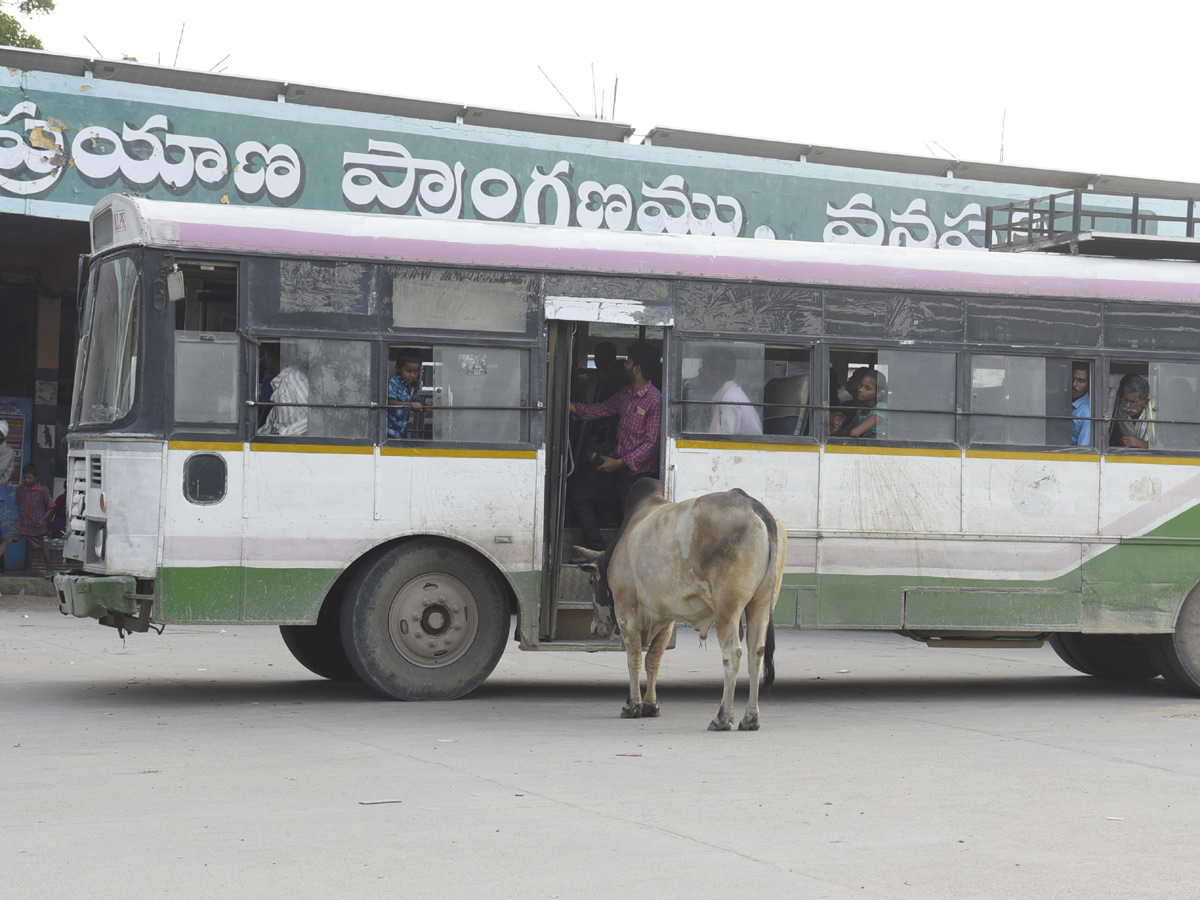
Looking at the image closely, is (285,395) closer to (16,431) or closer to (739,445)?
(739,445)

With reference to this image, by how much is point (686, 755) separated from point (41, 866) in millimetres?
3711

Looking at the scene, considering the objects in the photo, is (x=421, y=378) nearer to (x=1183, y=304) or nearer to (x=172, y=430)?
(x=172, y=430)

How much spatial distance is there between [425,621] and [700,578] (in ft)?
6.50

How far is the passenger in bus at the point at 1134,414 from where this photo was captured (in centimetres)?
1162

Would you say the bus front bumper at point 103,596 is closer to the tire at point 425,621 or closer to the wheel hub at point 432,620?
the tire at point 425,621

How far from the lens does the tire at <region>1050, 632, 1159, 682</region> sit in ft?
42.4

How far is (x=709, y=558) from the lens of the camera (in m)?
9.30

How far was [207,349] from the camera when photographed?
10000mm

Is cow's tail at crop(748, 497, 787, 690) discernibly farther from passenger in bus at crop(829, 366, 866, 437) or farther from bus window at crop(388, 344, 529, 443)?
bus window at crop(388, 344, 529, 443)

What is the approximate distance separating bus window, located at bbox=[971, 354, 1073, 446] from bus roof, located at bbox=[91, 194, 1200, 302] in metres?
0.53

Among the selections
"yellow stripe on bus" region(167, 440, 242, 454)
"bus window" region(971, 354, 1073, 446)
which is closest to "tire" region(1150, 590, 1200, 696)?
"bus window" region(971, 354, 1073, 446)

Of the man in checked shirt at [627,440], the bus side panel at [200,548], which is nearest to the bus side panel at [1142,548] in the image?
the man in checked shirt at [627,440]

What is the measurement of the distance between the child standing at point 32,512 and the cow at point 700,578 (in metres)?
12.0

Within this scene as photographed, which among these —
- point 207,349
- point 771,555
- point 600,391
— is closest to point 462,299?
point 600,391
